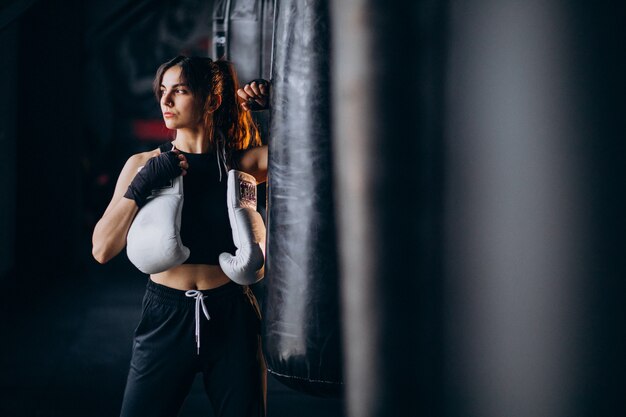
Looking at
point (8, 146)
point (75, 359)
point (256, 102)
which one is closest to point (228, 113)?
point (256, 102)

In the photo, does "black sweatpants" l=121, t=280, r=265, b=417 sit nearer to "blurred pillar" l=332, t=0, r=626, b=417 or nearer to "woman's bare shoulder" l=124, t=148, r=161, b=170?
"woman's bare shoulder" l=124, t=148, r=161, b=170

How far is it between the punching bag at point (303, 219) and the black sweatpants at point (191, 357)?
Result: 1.27ft

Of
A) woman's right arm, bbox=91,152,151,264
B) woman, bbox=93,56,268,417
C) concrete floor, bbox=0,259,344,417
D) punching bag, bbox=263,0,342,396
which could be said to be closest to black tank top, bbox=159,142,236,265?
woman, bbox=93,56,268,417

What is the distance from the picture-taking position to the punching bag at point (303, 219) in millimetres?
873

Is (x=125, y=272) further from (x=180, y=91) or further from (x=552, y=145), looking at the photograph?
(x=552, y=145)

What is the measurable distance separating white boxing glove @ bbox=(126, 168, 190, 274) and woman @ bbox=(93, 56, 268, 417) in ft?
0.11

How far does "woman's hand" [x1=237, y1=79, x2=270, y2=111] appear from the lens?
1.28 m

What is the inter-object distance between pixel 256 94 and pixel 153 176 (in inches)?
10.7

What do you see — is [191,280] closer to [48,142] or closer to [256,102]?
[256,102]

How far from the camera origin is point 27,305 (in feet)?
16.1

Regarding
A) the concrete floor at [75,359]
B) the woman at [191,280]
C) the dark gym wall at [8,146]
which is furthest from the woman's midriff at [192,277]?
the dark gym wall at [8,146]

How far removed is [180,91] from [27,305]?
419 cm

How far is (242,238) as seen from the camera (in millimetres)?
1289

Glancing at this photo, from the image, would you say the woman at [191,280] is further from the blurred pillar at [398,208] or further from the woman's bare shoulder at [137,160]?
the blurred pillar at [398,208]
